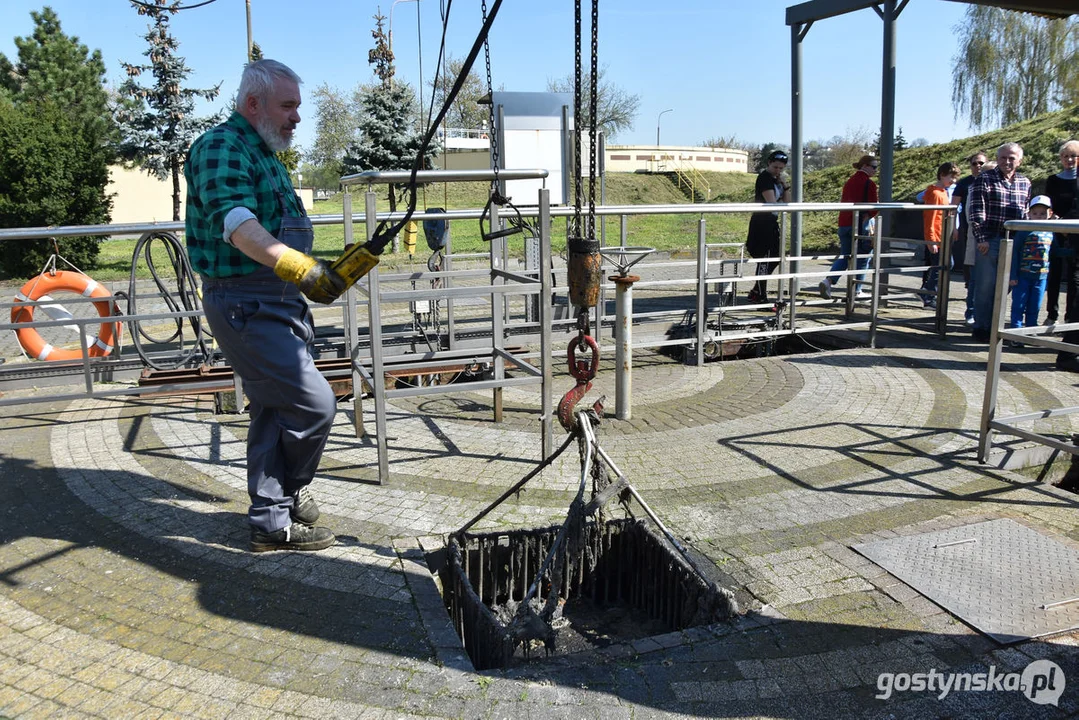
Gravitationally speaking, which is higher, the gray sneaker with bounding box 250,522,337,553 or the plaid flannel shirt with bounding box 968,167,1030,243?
the plaid flannel shirt with bounding box 968,167,1030,243

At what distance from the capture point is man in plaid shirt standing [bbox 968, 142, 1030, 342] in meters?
7.69

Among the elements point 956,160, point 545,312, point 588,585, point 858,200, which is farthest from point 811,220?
point 588,585

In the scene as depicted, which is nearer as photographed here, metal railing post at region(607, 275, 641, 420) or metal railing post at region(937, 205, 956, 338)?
metal railing post at region(607, 275, 641, 420)

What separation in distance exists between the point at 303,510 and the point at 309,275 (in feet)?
4.67

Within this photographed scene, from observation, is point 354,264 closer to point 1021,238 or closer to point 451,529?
point 451,529

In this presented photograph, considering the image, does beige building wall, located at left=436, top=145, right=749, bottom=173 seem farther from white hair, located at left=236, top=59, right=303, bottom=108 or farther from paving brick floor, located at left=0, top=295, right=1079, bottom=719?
white hair, located at left=236, top=59, right=303, bottom=108

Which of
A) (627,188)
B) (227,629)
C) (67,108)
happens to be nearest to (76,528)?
(227,629)

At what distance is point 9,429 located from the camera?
18.5ft

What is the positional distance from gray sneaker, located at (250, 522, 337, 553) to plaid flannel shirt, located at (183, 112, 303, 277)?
3.91ft

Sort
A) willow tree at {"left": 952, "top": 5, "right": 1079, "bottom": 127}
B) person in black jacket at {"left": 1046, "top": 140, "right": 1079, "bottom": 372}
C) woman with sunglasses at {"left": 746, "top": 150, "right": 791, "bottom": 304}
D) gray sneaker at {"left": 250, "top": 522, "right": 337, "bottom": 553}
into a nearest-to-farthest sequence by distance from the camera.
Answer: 1. gray sneaker at {"left": 250, "top": 522, "right": 337, "bottom": 553}
2. person in black jacket at {"left": 1046, "top": 140, "right": 1079, "bottom": 372}
3. woman with sunglasses at {"left": 746, "top": 150, "right": 791, "bottom": 304}
4. willow tree at {"left": 952, "top": 5, "right": 1079, "bottom": 127}

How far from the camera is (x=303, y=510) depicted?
3.90m

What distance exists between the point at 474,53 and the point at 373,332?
174 centimetres

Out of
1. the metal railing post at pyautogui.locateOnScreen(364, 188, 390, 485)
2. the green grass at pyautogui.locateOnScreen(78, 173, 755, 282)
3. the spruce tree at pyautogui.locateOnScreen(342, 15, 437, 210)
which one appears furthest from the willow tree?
the metal railing post at pyautogui.locateOnScreen(364, 188, 390, 485)

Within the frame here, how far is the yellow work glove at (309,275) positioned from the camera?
117 inches
